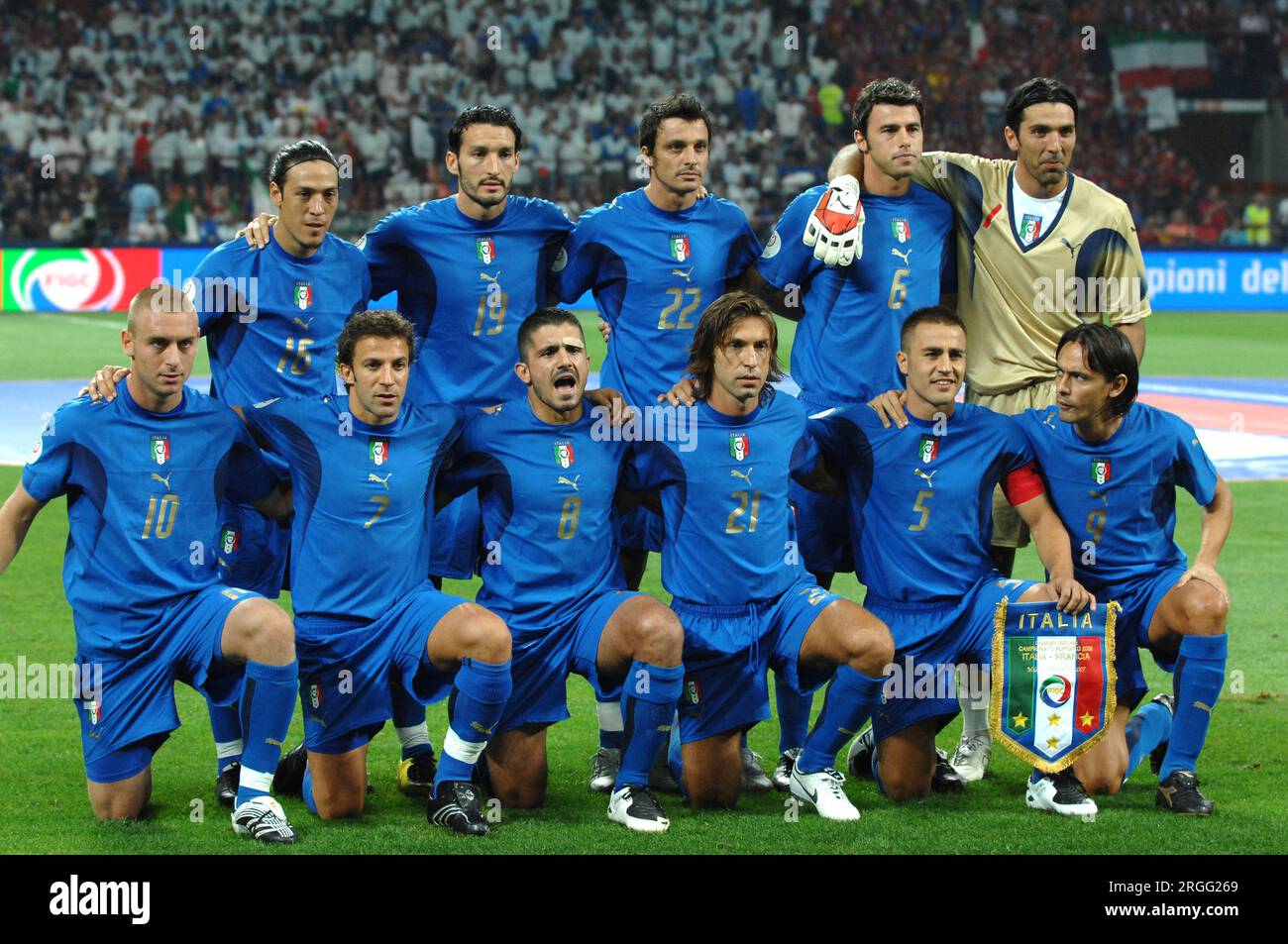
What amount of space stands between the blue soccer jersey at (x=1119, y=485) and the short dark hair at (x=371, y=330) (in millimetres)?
2378

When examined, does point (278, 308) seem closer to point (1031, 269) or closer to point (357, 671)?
point (357, 671)

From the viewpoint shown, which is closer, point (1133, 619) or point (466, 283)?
point (1133, 619)

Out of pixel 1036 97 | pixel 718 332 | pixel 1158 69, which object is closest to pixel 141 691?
pixel 718 332

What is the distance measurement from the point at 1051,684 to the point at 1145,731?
2.17 ft

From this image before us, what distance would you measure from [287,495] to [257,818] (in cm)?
125

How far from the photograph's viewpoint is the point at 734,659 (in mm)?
6047

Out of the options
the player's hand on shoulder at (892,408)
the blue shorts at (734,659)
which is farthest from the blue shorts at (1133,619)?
the blue shorts at (734,659)

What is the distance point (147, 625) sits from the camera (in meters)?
5.86

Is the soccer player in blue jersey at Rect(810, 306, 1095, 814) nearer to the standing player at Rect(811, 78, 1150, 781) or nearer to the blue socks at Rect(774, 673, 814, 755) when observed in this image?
the blue socks at Rect(774, 673, 814, 755)

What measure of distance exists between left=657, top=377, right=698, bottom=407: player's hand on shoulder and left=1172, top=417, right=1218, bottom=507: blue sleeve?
1813mm

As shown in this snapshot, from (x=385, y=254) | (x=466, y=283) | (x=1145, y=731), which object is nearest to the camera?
Result: (x=1145, y=731)

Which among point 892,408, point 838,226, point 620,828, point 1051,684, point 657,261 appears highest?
point 838,226

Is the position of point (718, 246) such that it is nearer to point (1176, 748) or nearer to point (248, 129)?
point (1176, 748)

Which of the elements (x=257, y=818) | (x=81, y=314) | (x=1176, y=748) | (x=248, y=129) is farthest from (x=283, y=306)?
(x=248, y=129)
